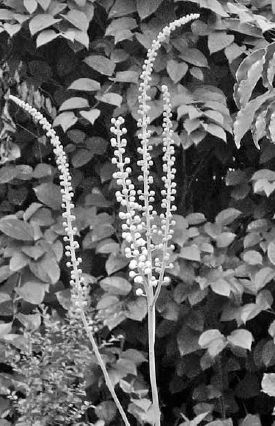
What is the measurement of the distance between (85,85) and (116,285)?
0.78 meters

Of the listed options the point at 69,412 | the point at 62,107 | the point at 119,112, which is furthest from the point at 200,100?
the point at 69,412

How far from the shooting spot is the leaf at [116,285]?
299 centimetres

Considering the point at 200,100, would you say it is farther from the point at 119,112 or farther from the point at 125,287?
the point at 125,287

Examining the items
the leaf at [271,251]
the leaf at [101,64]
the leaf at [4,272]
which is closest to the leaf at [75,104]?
the leaf at [101,64]

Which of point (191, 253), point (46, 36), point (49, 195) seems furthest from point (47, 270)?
point (46, 36)

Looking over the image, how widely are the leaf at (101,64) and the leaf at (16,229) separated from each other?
664 millimetres

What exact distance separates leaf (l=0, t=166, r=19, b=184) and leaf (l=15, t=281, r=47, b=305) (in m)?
0.44

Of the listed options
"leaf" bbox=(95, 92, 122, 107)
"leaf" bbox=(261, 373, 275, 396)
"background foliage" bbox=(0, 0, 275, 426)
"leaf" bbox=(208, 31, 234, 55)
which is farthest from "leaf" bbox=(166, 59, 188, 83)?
"leaf" bbox=(261, 373, 275, 396)

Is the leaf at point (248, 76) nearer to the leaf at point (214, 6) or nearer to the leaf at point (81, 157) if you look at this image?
the leaf at point (214, 6)

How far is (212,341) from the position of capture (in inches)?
117

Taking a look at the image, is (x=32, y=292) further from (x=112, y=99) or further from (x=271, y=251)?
(x=271, y=251)

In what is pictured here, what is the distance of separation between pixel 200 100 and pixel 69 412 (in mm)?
1269

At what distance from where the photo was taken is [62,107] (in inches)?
119

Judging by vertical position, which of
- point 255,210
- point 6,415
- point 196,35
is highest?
point 196,35
